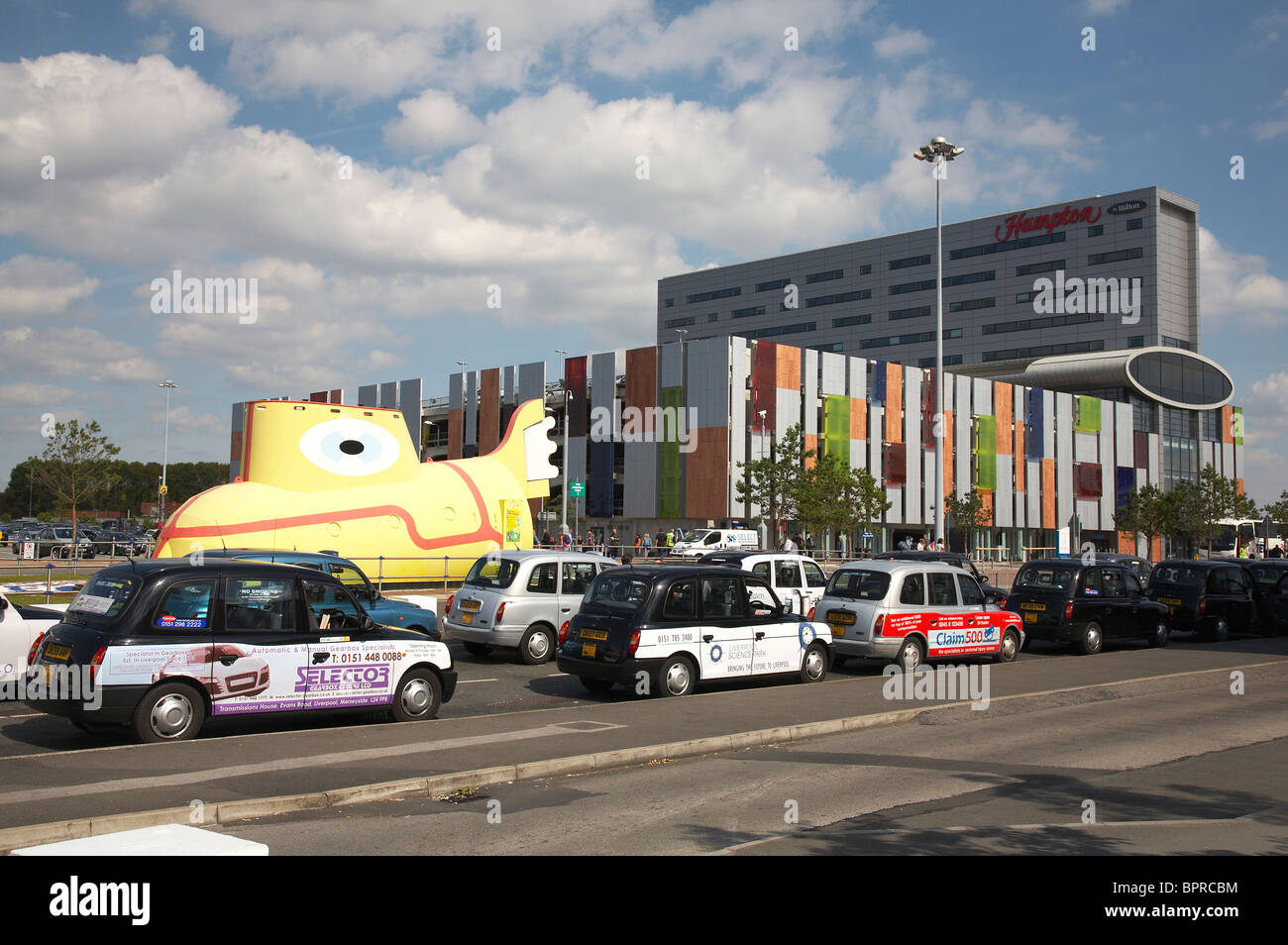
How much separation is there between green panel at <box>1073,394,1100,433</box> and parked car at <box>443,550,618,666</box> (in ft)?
236

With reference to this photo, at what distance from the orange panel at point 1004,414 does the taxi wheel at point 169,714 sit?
72.7 m

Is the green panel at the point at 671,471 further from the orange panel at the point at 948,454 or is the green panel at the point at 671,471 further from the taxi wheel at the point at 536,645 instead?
the taxi wheel at the point at 536,645

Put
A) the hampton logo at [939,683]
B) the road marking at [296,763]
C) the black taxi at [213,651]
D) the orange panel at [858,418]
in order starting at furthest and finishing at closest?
the orange panel at [858,418], the hampton logo at [939,683], the black taxi at [213,651], the road marking at [296,763]

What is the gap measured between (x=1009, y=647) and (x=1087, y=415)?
68.9 meters

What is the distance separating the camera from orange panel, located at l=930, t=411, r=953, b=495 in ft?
238

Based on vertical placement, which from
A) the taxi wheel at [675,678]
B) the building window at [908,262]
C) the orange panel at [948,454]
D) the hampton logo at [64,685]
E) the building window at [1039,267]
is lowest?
the taxi wheel at [675,678]

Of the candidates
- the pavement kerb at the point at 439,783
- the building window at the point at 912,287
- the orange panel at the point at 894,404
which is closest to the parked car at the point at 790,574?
the pavement kerb at the point at 439,783

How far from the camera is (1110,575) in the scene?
20.2 metres

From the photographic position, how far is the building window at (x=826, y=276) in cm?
11220

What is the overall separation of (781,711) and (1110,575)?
11.0 meters

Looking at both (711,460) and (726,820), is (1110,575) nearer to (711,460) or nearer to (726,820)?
(726,820)

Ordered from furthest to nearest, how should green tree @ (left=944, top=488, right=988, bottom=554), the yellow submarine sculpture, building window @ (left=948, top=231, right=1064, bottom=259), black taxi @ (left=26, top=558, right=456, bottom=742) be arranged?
building window @ (left=948, top=231, right=1064, bottom=259)
green tree @ (left=944, top=488, right=988, bottom=554)
the yellow submarine sculpture
black taxi @ (left=26, top=558, right=456, bottom=742)

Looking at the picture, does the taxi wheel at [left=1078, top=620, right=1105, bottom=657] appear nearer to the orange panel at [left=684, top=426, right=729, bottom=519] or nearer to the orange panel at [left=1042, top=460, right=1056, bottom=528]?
the orange panel at [left=684, top=426, right=729, bottom=519]

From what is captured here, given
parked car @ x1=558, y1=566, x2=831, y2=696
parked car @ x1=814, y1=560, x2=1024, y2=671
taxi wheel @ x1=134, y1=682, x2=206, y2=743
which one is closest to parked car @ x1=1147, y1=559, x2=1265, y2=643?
parked car @ x1=814, y1=560, x2=1024, y2=671
